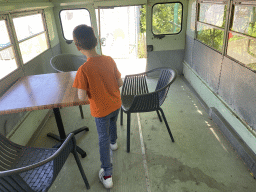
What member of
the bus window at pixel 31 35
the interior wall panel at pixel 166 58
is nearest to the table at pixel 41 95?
the bus window at pixel 31 35

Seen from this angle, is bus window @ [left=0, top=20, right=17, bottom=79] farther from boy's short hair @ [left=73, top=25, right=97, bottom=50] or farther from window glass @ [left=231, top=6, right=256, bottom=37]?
window glass @ [left=231, top=6, right=256, bottom=37]

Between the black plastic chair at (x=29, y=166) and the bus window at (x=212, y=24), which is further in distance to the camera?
the bus window at (x=212, y=24)

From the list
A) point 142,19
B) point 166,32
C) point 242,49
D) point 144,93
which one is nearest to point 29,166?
point 144,93

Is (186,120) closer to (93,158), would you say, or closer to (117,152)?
(117,152)

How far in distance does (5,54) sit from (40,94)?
961mm

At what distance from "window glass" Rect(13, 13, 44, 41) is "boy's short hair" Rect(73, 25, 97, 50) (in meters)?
1.89

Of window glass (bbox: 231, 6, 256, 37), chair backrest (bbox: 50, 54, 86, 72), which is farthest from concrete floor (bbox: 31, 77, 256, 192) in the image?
window glass (bbox: 231, 6, 256, 37)

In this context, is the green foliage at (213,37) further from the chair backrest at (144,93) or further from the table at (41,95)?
the table at (41,95)

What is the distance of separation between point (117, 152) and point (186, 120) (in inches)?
50.4

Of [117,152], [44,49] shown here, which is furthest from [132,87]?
[44,49]

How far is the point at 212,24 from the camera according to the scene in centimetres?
321

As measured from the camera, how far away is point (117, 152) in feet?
8.11

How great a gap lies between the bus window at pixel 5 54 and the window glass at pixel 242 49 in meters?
3.00

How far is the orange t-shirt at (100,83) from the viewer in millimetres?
1525
